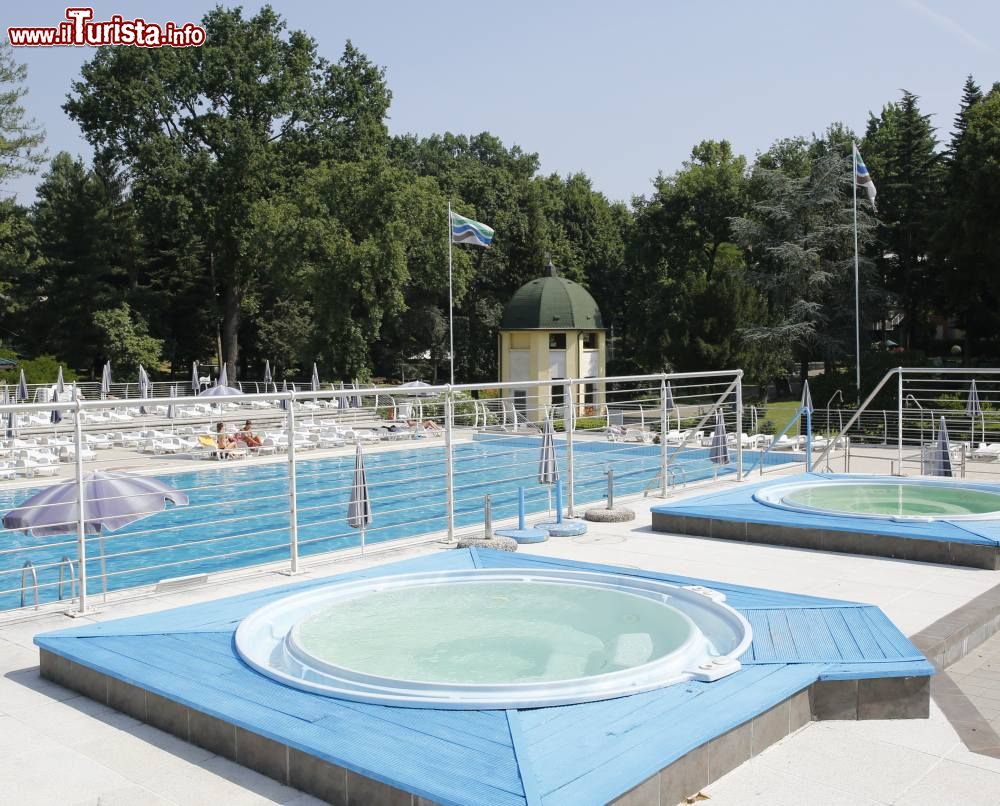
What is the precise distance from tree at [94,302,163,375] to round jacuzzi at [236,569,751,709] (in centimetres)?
3847

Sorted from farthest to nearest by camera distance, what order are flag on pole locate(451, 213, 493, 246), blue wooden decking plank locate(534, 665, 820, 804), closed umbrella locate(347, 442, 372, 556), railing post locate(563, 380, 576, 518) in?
flag on pole locate(451, 213, 493, 246), railing post locate(563, 380, 576, 518), closed umbrella locate(347, 442, 372, 556), blue wooden decking plank locate(534, 665, 820, 804)

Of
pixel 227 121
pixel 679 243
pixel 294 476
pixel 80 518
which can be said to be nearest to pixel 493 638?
pixel 294 476

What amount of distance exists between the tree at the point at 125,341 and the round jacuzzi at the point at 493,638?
38475 mm

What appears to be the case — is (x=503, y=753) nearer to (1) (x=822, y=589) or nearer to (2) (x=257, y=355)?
(1) (x=822, y=589)

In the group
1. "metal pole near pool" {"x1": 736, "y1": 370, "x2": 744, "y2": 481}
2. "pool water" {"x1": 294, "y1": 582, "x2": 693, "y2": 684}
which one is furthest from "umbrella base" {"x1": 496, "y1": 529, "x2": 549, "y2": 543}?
"metal pole near pool" {"x1": 736, "y1": 370, "x2": 744, "y2": 481}

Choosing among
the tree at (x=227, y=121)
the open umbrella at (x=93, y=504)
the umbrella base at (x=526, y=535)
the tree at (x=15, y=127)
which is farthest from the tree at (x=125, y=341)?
the umbrella base at (x=526, y=535)

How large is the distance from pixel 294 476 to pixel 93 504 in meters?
1.99

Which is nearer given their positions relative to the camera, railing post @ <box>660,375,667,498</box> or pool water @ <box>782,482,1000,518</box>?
pool water @ <box>782,482,1000,518</box>

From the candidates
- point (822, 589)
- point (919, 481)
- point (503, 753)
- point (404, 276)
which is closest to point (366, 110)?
point (404, 276)

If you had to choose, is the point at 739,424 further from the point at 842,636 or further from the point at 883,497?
the point at 842,636

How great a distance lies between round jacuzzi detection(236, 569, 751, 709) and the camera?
494 cm

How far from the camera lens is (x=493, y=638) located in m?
6.16

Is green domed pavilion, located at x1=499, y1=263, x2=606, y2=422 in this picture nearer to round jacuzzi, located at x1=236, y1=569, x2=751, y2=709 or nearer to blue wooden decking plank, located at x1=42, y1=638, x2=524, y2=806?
round jacuzzi, located at x1=236, y1=569, x2=751, y2=709

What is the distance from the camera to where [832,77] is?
2323cm
